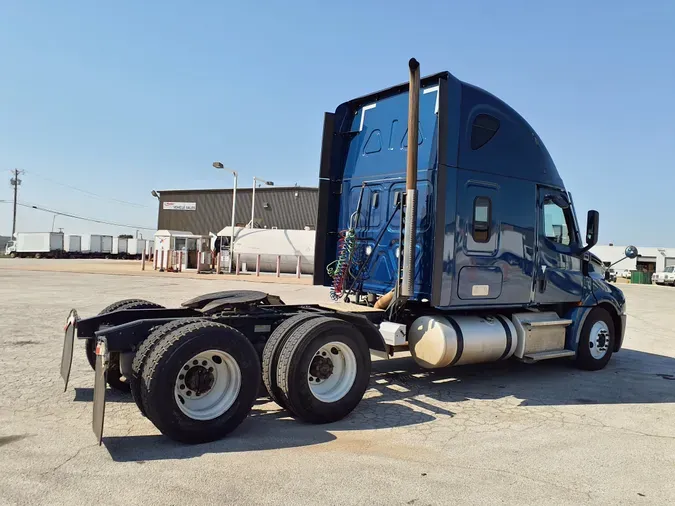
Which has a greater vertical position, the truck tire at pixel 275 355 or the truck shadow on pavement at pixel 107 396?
the truck tire at pixel 275 355

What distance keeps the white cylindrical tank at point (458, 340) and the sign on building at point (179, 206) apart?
47.6 metres

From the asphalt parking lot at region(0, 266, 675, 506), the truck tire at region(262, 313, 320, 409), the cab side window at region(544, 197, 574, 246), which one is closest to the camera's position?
the asphalt parking lot at region(0, 266, 675, 506)

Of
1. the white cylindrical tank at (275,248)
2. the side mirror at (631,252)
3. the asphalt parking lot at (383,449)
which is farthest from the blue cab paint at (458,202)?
the white cylindrical tank at (275,248)

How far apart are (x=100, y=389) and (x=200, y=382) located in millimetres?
804

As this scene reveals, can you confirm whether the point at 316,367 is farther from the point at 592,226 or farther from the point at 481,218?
the point at 592,226

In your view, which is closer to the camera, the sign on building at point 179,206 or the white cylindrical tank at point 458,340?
the white cylindrical tank at point 458,340

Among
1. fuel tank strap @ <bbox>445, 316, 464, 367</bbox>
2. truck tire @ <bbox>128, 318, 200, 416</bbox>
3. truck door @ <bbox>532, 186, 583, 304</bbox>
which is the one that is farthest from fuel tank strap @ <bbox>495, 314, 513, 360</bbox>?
truck tire @ <bbox>128, 318, 200, 416</bbox>

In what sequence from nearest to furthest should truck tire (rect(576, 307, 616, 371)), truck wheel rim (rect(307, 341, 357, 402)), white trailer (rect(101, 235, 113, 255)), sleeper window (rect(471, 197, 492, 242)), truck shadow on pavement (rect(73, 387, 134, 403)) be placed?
1. truck wheel rim (rect(307, 341, 357, 402))
2. truck shadow on pavement (rect(73, 387, 134, 403))
3. sleeper window (rect(471, 197, 492, 242))
4. truck tire (rect(576, 307, 616, 371))
5. white trailer (rect(101, 235, 113, 255))

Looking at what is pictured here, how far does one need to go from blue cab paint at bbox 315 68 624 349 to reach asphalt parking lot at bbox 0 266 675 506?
1234mm

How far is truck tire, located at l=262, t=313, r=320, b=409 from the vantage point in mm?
5051

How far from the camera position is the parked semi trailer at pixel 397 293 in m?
4.61

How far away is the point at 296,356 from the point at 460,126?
352cm

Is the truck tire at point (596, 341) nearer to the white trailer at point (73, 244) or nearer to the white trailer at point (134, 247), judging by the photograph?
the white trailer at point (73, 244)

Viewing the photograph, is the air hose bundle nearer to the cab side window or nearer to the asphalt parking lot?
the asphalt parking lot
